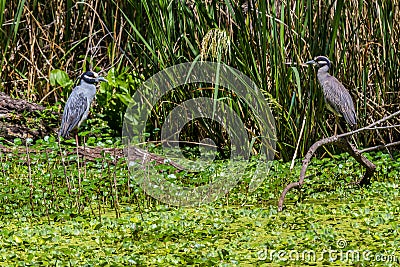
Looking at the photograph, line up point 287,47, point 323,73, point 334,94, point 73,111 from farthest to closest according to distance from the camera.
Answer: point 73,111 → point 287,47 → point 334,94 → point 323,73

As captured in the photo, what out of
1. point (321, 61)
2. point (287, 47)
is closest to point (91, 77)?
point (287, 47)

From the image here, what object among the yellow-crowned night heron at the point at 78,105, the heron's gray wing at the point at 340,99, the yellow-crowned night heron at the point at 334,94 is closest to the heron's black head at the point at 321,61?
the yellow-crowned night heron at the point at 334,94

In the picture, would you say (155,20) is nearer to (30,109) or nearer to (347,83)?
(347,83)

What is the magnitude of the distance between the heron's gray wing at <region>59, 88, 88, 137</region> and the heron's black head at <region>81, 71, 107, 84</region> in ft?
0.73

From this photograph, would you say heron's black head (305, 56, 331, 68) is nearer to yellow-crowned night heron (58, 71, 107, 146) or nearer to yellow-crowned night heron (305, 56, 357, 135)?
yellow-crowned night heron (305, 56, 357, 135)

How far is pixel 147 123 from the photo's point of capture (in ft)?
21.1

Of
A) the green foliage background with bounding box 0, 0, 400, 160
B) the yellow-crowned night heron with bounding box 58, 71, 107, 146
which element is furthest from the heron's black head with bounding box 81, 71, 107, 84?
the green foliage background with bounding box 0, 0, 400, 160

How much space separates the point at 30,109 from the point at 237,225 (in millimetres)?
3428

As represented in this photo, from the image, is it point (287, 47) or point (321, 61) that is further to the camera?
point (287, 47)

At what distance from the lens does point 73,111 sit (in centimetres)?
625

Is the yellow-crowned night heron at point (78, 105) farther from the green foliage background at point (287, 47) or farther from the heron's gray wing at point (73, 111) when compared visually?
the green foliage background at point (287, 47)

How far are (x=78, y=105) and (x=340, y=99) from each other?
8.13 ft

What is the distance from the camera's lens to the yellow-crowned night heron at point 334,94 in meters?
4.90

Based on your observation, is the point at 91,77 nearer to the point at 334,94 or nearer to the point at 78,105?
the point at 78,105
